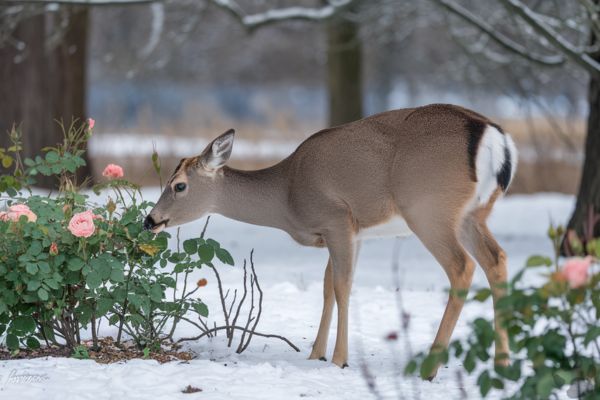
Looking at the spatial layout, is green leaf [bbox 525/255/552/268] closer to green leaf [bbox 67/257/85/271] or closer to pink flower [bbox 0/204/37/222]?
→ green leaf [bbox 67/257/85/271]

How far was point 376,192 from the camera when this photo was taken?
5.31 metres

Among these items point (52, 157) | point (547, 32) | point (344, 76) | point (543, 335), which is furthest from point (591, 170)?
point (344, 76)

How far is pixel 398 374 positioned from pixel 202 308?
102cm

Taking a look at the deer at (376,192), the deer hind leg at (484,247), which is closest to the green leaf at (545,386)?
the deer at (376,192)

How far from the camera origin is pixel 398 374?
5.09 metres

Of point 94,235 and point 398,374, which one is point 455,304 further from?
point 94,235

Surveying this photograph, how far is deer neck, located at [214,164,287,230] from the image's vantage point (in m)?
5.65

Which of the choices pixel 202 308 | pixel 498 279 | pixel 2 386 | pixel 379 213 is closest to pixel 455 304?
Result: pixel 498 279

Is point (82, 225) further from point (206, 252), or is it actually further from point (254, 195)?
point (254, 195)

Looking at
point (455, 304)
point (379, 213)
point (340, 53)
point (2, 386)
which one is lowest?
point (2, 386)

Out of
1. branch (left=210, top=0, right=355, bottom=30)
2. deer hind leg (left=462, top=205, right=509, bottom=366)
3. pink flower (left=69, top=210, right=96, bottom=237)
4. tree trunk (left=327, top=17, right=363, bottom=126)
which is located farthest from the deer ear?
tree trunk (left=327, top=17, right=363, bottom=126)

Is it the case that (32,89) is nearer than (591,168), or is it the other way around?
(591,168)

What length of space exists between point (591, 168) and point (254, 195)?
15.7 ft

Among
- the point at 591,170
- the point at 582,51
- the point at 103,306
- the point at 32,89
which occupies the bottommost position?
the point at 103,306
